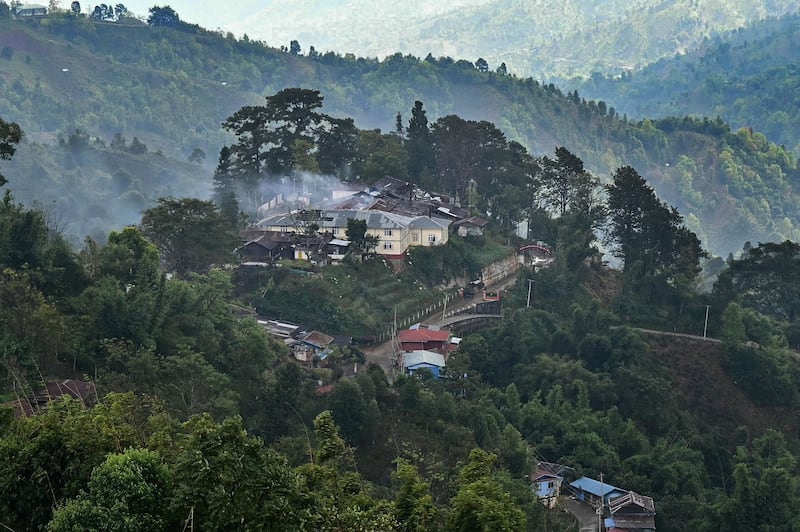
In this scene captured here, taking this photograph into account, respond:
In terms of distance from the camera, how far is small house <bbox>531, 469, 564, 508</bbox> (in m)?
23.4

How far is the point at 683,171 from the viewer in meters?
97.4

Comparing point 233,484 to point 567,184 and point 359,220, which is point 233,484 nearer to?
point 359,220

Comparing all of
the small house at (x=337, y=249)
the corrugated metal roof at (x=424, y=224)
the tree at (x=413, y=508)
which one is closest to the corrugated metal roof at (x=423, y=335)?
the small house at (x=337, y=249)

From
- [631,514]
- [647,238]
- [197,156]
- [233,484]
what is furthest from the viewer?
[197,156]

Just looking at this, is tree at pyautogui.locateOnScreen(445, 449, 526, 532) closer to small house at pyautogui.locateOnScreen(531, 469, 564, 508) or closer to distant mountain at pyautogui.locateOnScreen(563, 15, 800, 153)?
small house at pyautogui.locateOnScreen(531, 469, 564, 508)

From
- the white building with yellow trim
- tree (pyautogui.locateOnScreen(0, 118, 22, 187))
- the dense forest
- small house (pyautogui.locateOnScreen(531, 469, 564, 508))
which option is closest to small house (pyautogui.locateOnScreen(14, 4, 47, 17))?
the dense forest

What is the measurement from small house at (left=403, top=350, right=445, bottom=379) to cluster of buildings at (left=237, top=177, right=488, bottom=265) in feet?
19.5

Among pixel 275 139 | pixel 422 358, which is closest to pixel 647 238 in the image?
pixel 422 358

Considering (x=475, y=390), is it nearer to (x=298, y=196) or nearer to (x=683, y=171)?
(x=298, y=196)

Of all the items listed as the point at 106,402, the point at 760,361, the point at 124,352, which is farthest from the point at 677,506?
the point at 106,402

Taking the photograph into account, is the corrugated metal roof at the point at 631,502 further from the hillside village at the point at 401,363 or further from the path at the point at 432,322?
the path at the point at 432,322

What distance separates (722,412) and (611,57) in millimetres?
164618

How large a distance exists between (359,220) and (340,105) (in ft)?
265

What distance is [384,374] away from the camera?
2558cm
